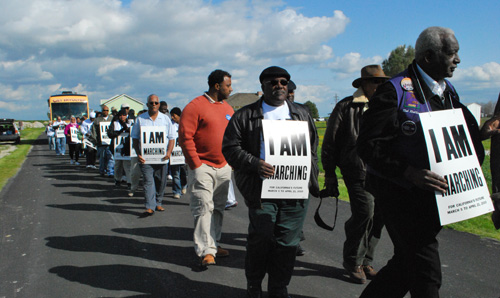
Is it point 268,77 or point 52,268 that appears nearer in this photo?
point 268,77

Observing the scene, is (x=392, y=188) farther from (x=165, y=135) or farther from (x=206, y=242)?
(x=165, y=135)

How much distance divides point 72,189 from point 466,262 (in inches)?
371

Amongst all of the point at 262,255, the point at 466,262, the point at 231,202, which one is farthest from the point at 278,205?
the point at 231,202

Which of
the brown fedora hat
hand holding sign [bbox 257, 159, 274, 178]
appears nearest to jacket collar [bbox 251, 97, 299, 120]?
hand holding sign [bbox 257, 159, 274, 178]

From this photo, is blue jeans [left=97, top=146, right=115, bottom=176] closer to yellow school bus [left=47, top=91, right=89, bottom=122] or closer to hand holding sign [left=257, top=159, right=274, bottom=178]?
hand holding sign [left=257, top=159, right=274, bottom=178]

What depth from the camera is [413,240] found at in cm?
248

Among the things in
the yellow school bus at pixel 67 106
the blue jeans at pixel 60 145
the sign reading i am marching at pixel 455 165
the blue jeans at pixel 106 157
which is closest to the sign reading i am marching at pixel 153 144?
the sign reading i am marching at pixel 455 165

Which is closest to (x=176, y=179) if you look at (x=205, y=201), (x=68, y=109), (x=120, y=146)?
(x=120, y=146)

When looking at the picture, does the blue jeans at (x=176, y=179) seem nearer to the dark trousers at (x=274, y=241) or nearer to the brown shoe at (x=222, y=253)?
the brown shoe at (x=222, y=253)

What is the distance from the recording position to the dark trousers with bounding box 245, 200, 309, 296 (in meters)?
3.53

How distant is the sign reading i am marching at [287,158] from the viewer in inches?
138

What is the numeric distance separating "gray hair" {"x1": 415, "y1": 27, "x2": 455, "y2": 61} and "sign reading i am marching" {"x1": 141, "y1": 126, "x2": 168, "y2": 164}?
17.8 ft

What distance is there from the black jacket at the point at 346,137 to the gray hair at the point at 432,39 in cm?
172

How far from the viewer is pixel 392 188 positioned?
2.59 metres
